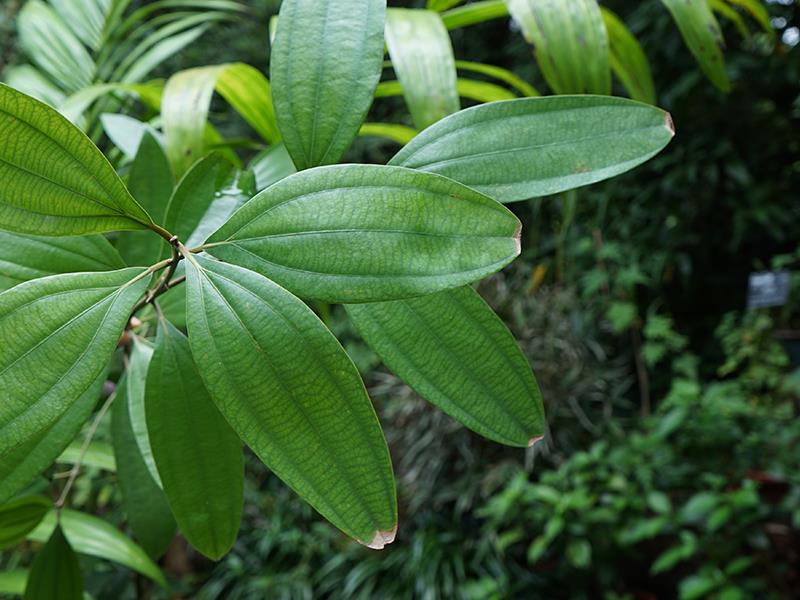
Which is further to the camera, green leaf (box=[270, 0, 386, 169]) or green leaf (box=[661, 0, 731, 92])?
green leaf (box=[661, 0, 731, 92])

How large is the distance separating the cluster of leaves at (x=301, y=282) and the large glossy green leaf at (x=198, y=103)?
18 cm

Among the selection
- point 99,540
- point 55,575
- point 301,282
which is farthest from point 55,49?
point 301,282

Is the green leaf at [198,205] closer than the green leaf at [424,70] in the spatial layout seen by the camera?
Yes

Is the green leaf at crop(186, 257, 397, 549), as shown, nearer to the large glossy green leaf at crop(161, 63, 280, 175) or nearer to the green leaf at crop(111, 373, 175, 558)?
the green leaf at crop(111, 373, 175, 558)

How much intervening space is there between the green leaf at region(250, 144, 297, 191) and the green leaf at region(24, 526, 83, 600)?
0.22 meters

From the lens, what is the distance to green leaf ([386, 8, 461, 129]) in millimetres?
415

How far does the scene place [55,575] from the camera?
1.16 ft

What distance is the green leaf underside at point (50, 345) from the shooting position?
0.19 m

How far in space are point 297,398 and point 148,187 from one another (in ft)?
0.69

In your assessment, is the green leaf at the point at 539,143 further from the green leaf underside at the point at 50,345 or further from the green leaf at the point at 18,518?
the green leaf at the point at 18,518

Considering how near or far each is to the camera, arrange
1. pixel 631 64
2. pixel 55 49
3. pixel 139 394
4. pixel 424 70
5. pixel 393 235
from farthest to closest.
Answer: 1. pixel 55 49
2. pixel 631 64
3. pixel 424 70
4. pixel 139 394
5. pixel 393 235

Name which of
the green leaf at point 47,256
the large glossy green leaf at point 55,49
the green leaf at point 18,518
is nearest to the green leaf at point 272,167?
the green leaf at point 47,256

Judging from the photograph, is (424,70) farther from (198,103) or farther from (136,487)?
(136,487)

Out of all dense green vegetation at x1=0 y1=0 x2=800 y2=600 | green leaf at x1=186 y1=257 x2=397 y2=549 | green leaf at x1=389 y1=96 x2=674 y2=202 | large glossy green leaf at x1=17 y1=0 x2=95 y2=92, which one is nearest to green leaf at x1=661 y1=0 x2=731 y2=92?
dense green vegetation at x1=0 y1=0 x2=800 y2=600
